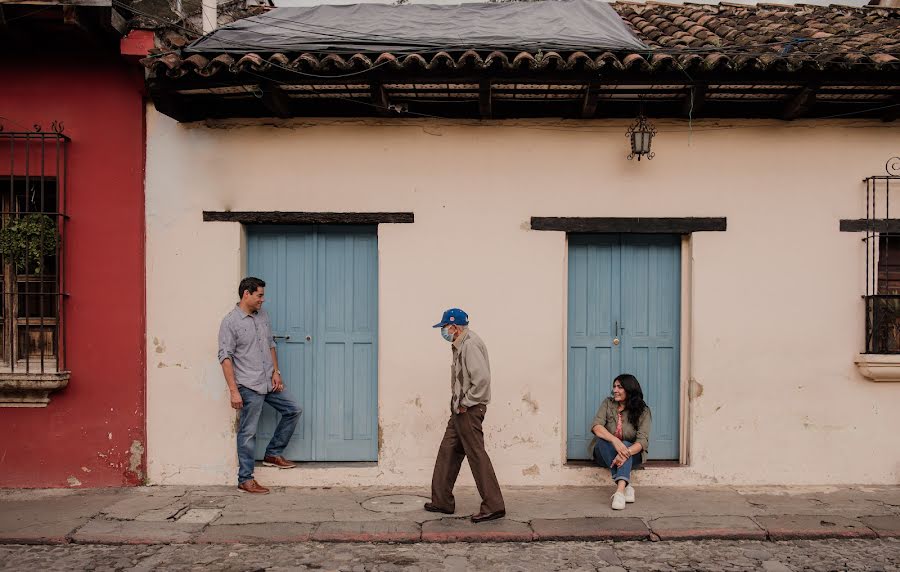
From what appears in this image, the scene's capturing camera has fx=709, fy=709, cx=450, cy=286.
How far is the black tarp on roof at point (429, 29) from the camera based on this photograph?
6371 mm

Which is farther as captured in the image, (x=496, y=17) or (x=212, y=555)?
(x=496, y=17)

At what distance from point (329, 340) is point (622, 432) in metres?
2.89

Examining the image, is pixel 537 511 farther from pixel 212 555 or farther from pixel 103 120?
pixel 103 120

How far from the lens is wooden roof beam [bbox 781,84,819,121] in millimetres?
6199

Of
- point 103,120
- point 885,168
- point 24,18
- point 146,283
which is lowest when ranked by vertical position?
point 146,283

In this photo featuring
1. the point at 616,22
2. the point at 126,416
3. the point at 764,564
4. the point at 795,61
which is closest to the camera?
the point at 764,564

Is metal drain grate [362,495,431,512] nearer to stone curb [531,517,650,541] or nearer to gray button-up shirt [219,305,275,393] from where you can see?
stone curb [531,517,650,541]

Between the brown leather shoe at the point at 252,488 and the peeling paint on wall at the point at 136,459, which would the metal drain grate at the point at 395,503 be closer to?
the brown leather shoe at the point at 252,488

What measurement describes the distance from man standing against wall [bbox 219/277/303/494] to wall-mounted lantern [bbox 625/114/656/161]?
3629 mm

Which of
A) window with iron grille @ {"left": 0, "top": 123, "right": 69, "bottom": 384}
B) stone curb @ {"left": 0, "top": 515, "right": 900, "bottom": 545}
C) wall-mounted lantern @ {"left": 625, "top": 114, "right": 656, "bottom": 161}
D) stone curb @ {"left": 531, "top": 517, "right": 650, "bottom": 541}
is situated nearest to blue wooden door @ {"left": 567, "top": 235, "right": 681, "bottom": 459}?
wall-mounted lantern @ {"left": 625, "top": 114, "right": 656, "bottom": 161}

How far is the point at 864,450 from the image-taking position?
6742 mm

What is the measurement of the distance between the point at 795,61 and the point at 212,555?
19.7 feet

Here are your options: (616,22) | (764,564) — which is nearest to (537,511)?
(764,564)

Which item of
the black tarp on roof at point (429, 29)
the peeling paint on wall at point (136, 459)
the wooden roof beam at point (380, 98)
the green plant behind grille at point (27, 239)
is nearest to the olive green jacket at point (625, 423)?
the black tarp on roof at point (429, 29)
